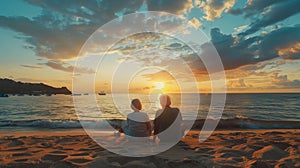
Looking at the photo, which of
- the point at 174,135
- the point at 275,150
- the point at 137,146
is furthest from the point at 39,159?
the point at 275,150

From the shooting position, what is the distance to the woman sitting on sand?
22.7ft

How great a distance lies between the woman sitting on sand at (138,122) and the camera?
693 cm

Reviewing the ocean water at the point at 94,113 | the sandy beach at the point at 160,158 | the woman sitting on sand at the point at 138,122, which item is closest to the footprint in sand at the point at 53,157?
the sandy beach at the point at 160,158

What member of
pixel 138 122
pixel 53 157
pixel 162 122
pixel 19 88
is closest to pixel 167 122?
pixel 162 122

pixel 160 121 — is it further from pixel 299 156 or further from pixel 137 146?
pixel 299 156

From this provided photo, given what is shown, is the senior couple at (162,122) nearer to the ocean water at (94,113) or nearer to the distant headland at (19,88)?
the ocean water at (94,113)

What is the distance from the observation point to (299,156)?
5426 mm

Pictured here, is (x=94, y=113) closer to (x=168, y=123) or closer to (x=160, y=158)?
(x=168, y=123)

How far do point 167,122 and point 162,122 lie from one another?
0.16 meters

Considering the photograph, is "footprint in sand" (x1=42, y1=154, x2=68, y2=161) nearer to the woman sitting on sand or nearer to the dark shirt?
the woman sitting on sand

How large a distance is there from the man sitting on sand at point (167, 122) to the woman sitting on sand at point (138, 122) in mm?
326

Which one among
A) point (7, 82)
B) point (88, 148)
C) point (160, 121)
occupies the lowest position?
point (88, 148)

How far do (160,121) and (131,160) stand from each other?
224cm

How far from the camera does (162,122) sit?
692cm
